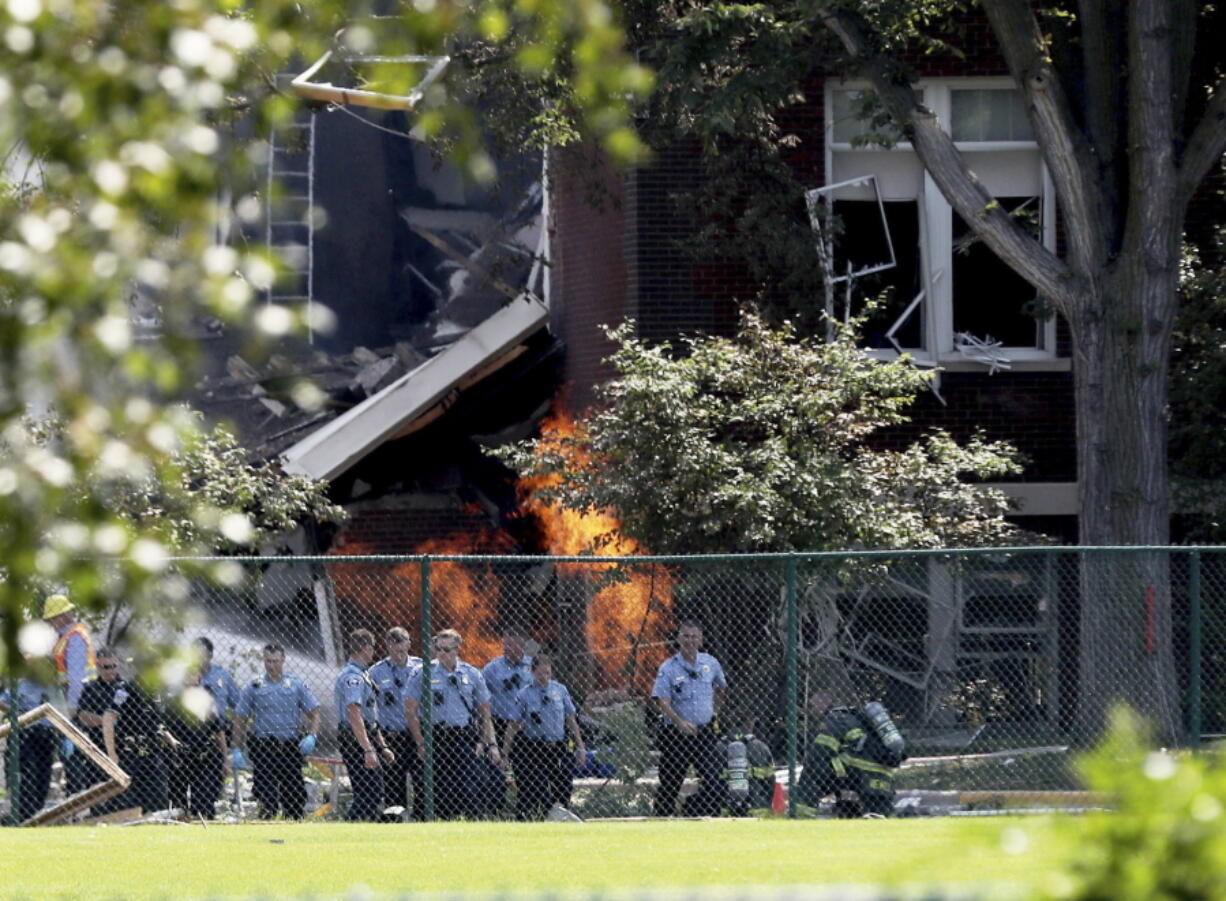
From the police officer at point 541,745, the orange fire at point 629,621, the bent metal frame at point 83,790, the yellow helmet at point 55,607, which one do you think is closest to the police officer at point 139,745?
the bent metal frame at point 83,790

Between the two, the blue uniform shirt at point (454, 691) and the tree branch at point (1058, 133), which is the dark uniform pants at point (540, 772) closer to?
the blue uniform shirt at point (454, 691)

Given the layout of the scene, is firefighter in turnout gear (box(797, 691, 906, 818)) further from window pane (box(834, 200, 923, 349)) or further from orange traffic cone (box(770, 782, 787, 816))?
window pane (box(834, 200, 923, 349))

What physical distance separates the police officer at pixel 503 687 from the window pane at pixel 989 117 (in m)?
7.71

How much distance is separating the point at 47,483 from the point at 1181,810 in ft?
6.07

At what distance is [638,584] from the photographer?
13914 mm

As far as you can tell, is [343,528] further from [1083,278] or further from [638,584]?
[1083,278]

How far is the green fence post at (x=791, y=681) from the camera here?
41.9 feet

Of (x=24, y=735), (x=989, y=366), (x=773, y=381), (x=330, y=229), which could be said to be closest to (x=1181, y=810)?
(x=24, y=735)

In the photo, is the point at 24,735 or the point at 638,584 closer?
the point at 24,735

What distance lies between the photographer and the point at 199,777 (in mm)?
12805

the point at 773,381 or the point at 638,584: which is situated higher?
the point at 773,381

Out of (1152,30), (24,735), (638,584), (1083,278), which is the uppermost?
(1152,30)

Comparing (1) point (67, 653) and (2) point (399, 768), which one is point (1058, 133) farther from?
(1) point (67, 653)

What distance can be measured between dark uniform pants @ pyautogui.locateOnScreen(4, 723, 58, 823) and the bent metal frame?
134mm
